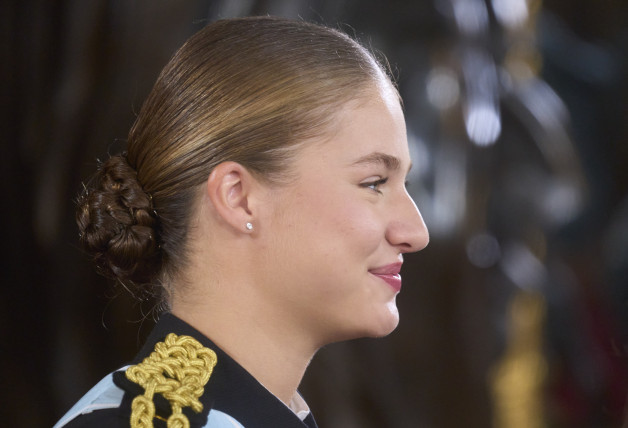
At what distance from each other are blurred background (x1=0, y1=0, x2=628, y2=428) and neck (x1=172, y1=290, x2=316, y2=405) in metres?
0.98

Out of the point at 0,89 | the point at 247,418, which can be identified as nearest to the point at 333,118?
the point at 247,418

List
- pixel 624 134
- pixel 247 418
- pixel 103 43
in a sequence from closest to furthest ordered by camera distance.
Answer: pixel 247 418
pixel 103 43
pixel 624 134

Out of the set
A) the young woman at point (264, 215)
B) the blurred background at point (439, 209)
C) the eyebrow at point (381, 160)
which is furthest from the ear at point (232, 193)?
the blurred background at point (439, 209)

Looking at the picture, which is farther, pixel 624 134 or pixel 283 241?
pixel 624 134

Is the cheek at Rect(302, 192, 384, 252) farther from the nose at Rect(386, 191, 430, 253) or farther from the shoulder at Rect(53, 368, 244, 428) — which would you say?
the shoulder at Rect(53, 368, 244, 428)

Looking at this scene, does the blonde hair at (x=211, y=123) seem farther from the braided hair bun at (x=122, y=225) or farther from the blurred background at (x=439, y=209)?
the blurred background at (x=439, y=209)

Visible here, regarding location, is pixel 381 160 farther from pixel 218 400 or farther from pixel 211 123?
pixel 218 400

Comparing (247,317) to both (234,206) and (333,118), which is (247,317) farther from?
(333,118)

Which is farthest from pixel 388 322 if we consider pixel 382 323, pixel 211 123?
pixel 211 123

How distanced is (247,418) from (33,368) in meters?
1.25

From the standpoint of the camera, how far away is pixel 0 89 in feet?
6.05

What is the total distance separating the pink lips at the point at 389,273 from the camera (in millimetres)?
779

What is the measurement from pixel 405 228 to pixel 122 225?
0.29 meters

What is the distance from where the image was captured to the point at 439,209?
185cm
